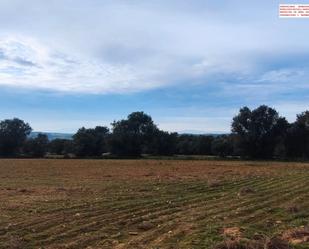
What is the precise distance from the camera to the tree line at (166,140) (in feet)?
318

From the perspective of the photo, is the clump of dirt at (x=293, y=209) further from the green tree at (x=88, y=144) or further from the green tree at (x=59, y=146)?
the green tree at (x=59, y=146)

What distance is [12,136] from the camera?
12131cm

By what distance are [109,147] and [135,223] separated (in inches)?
3816

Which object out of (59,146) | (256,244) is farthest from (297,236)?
(59,146)

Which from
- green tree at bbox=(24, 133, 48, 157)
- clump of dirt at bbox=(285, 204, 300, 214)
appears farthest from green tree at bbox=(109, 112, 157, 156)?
clump of dirt at bbox=(285, 204, 300, 214)

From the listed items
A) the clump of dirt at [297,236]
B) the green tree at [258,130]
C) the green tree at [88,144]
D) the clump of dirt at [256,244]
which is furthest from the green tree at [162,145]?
the clump of dirt at [256,244]

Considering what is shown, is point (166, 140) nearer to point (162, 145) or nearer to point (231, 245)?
point (162, 145)

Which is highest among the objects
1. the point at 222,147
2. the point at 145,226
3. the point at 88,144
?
the point at 88,144

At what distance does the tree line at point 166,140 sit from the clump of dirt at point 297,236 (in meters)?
85.5

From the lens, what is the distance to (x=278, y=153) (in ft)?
316

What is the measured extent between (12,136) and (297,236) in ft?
380

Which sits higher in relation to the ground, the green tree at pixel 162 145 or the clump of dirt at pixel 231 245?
the green tree at pixel 162 145

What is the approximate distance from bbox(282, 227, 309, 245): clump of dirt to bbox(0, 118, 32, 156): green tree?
112m

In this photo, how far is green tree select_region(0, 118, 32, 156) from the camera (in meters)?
120
